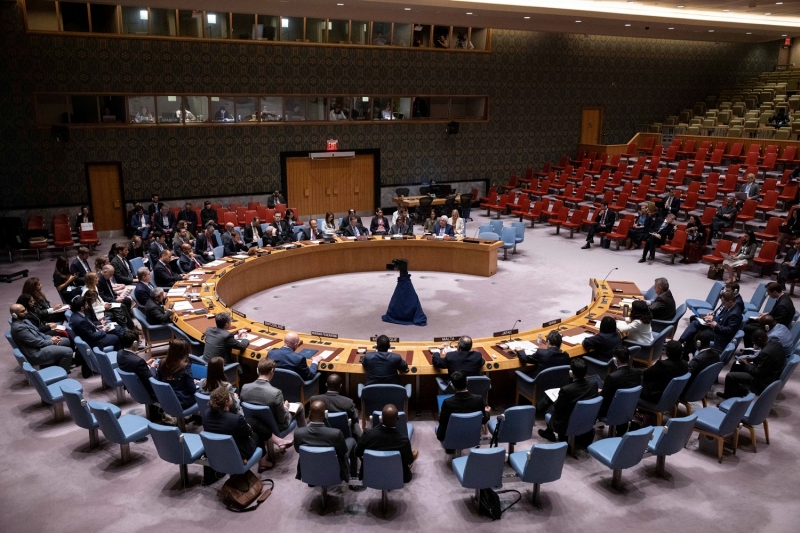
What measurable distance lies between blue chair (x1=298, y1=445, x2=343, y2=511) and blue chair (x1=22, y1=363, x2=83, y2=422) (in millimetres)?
3031

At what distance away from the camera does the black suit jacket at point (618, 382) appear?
6.51 m

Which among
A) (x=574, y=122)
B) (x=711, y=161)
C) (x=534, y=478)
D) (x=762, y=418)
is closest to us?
(x=534, y=478)

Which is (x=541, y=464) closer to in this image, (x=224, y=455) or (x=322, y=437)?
(x=322, y=437)

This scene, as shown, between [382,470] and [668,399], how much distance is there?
11.1ft

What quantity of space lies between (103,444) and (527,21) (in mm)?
15472

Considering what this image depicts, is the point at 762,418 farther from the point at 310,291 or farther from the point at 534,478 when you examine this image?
the point at 310,291

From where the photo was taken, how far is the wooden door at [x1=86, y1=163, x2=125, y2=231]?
16.5 metres

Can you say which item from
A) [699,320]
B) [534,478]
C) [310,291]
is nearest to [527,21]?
[310,291]

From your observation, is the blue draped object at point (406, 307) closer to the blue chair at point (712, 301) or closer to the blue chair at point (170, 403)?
the blue chair at point (712, 301)

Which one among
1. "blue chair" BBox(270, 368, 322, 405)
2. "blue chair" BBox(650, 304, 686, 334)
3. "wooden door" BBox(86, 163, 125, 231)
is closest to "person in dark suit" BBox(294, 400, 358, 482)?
"blue chair" BBox(270, 368, 322, 405)

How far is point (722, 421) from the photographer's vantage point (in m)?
6.37

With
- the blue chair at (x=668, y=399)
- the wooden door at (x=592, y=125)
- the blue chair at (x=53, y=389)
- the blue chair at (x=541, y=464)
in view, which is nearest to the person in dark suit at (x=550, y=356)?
the blue chair at (x=668, y=399)

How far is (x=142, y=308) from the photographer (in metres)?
9.33

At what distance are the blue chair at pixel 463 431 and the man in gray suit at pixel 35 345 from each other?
5085 mm
